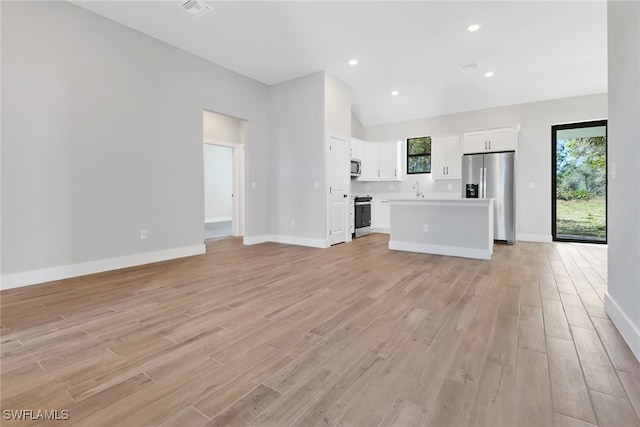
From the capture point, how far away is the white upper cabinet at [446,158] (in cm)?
636

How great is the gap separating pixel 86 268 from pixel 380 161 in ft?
19.7

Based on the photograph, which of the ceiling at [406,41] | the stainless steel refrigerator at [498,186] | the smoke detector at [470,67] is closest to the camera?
the ceiling at [406,41]

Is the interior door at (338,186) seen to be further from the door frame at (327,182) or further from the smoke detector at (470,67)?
the smoke detector at (470,67)


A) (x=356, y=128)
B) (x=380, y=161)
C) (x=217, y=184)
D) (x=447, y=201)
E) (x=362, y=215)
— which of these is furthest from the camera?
(x=217, y=184)

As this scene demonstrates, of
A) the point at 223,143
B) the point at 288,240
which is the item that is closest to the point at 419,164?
the point at 288,240

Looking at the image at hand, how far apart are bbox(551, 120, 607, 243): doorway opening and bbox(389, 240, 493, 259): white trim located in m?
2.89

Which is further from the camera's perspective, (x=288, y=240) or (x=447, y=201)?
(x=288, y=240)

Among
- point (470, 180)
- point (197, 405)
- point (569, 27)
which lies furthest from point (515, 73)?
point (197, 405)

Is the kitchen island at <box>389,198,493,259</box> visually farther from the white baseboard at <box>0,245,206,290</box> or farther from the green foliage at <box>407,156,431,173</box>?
the white baseboard at <box>0,245,206,290</box>

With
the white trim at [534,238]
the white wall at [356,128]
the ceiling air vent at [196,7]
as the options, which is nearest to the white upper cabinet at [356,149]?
the white wall at [356,128]

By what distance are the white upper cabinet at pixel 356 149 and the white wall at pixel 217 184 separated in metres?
4.84

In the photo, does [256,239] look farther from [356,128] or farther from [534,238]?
[534,238]

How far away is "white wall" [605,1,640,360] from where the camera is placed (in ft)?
5.54

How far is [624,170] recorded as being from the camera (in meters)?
1.90
